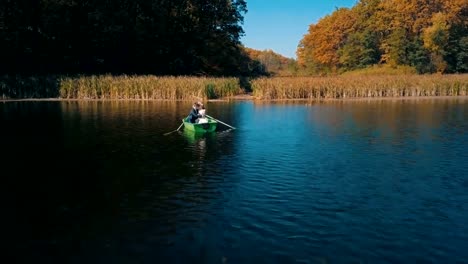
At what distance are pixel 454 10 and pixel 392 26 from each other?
11.3 meters

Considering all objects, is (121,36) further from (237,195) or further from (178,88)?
(237,195)

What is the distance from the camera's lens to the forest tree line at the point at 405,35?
83875 millimetres

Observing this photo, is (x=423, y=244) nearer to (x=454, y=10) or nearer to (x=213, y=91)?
(x=213, y=91)

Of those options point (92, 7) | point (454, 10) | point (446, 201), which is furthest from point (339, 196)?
point (454, 10)

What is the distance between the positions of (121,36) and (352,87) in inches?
1361

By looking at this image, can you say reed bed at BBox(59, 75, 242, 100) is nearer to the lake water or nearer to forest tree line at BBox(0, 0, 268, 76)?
forest tree line at BBox(0, 0, 268, 76)

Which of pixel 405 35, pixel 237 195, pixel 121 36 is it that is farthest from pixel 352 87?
pixel 405 35

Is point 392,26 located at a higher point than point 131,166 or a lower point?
higher

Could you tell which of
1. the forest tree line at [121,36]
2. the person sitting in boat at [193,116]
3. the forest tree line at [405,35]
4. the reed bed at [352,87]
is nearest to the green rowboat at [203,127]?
the person sitting in boat at [193,116]

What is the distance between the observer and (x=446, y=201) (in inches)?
523

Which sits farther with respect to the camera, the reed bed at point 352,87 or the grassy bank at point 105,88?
the reed bed at point 352,87

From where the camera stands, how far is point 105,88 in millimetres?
50875

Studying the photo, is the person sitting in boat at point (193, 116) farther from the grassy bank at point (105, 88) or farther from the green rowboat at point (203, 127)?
the grassy bank at point (105, 88)

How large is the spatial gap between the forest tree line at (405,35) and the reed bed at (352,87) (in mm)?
29505
